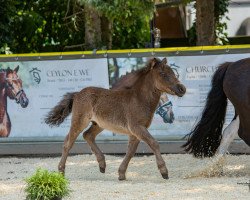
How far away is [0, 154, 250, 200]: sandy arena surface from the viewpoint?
9023 millimetres

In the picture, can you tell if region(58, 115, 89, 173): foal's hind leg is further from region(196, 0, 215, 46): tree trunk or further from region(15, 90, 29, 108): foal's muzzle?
region(196, 0, 215, 46): tree trunk

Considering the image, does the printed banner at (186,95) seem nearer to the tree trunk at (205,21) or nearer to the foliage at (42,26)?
the tree trunk at (205,21)

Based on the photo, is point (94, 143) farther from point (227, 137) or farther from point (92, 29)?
point (92, 29)

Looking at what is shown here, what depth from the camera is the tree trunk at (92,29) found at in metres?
16.2

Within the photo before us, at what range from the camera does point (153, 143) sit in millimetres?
9922

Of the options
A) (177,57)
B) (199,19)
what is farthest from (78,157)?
(199,19)

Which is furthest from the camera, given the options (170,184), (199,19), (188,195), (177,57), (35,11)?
(35,11)

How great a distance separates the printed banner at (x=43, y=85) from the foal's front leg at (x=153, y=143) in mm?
3144

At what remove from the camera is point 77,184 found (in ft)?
32.8

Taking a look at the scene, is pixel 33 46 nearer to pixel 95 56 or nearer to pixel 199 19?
pixel 199 19

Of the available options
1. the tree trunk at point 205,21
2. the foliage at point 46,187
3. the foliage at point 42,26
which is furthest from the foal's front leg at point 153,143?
the foliage at point 42,26

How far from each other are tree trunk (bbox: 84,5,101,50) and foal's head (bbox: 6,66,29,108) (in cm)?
299

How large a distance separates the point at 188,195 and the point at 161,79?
1.70 meters

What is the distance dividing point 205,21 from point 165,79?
20.3 feet
